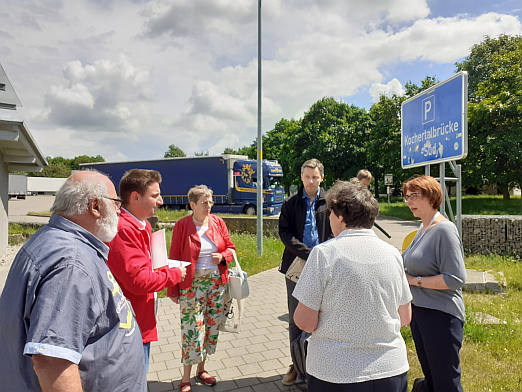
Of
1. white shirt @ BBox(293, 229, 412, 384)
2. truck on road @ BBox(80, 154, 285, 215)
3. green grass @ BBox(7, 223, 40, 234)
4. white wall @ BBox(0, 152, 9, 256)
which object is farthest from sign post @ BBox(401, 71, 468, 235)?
truck on road @ BBox(80, 154, 285, 215)

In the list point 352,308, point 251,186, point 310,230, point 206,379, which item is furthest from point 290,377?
point 251,186

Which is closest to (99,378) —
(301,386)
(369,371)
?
(369,371)

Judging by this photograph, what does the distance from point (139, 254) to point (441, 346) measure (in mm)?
2082

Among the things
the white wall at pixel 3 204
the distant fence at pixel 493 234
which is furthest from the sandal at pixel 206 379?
the white wall at pixel 3 204

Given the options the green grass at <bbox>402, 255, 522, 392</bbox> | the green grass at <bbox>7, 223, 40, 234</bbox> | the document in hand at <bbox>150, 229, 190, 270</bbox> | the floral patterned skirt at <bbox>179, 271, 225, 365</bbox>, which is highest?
the document in hand at <bbox>150, 229, 190, 270</bbox>

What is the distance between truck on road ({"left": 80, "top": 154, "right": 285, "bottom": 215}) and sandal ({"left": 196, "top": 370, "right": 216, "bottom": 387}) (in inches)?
706

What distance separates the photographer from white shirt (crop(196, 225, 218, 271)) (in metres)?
3.45

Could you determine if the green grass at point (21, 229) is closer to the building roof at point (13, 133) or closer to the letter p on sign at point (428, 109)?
the building roof at point (13, 133)

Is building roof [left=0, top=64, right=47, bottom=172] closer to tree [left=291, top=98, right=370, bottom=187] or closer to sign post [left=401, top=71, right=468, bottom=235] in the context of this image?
sign post [left=401, top=71, right=468, bottom=235]

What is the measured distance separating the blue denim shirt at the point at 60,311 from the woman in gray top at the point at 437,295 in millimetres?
1997

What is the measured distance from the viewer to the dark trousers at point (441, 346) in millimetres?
2391

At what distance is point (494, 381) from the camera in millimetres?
3400

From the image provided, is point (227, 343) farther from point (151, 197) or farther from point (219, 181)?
point (219, 181)

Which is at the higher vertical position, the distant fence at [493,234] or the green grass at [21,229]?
the distant fence at [493,234]
